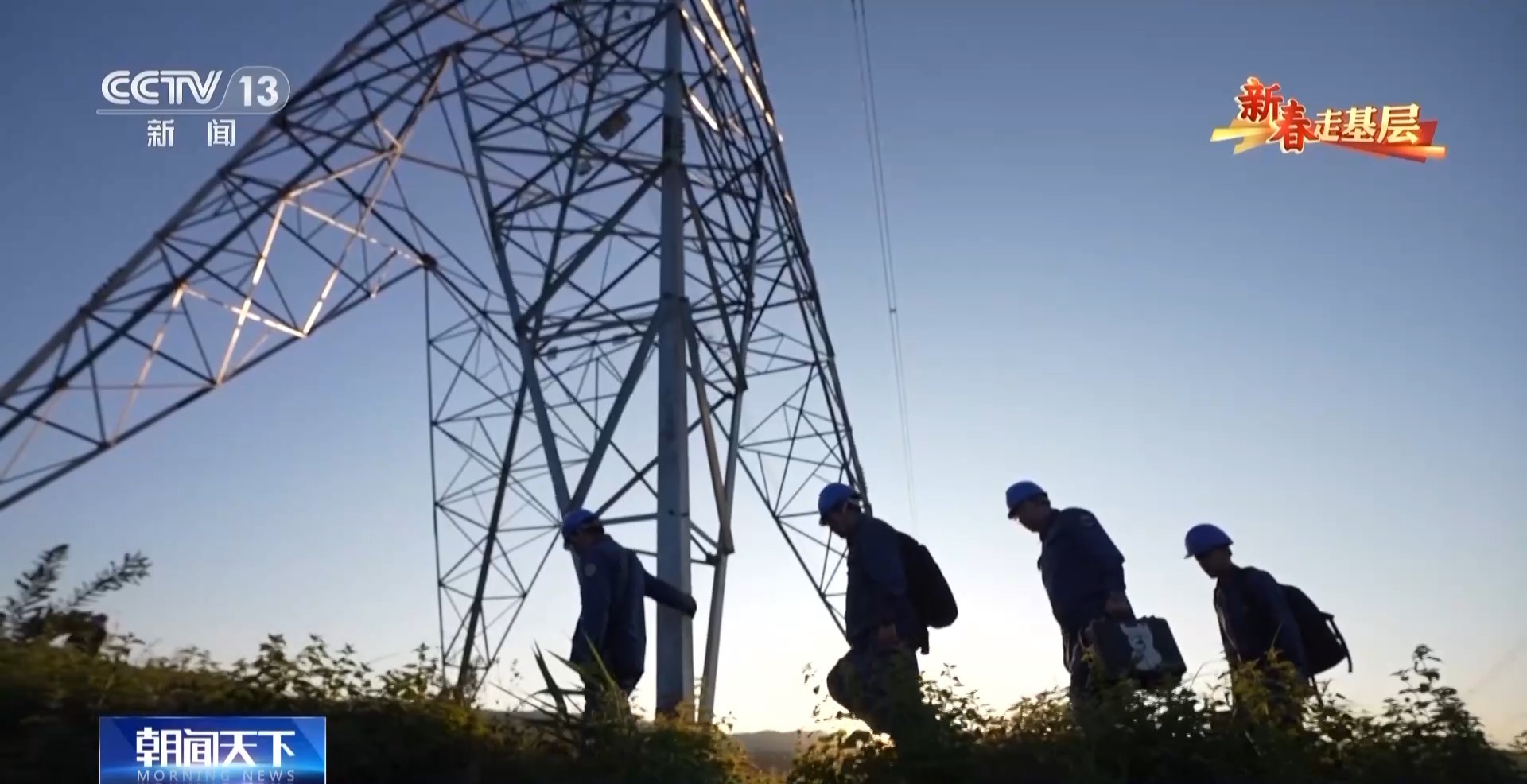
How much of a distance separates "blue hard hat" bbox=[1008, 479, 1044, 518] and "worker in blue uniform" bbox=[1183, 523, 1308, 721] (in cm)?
97

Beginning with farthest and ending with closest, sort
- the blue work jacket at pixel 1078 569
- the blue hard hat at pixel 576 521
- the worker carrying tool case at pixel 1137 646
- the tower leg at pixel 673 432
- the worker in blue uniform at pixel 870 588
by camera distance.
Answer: the tower leg at pixel 673 432
the blue hard hat at pixel 576 521
the blue work jacket at pixel 1078 569
the worker in blue uniform at pixel 870 588
the worker carrying tool case at pixel 1137 646

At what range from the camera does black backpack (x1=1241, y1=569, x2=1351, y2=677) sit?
7.09 meters

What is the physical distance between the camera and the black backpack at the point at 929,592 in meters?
6.85

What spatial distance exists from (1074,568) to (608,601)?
2.58 meters

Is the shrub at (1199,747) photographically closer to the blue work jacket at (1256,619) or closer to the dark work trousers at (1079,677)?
the dark work trousers at (1079,677)

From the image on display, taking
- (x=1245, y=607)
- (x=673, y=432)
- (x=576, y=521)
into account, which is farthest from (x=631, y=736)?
(x=673, y=432)

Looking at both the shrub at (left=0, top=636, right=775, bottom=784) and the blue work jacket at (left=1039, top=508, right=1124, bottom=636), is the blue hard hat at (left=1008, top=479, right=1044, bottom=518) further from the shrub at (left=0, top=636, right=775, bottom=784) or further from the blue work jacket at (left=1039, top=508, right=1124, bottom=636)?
the shrub at (left=0, top=636, right=775, bottom=784)

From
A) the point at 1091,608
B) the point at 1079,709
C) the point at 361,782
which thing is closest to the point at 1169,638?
the point at 1091,608

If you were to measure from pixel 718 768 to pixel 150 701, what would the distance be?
226 cm

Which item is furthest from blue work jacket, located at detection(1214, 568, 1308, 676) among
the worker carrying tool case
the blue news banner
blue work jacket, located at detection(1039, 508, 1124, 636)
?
the blue news banner

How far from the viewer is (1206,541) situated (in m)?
7.32

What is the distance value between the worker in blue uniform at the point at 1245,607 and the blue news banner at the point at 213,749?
4.45 meters

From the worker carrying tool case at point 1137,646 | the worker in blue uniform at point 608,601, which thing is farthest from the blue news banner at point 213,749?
the worker carrying tool case at point 1137,646

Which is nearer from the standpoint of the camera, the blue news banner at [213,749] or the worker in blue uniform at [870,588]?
the blue news banner at [213,749]
